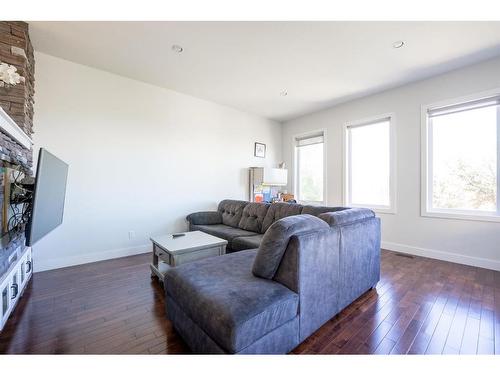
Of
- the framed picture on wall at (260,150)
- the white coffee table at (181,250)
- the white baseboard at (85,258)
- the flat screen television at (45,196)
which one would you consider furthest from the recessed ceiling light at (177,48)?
the white baseboard at (85,258)

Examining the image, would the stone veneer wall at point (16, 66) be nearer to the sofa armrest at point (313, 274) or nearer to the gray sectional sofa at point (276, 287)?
the gray sectional sofa at point (276, 287)

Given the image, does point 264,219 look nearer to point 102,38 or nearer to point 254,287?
point 254,287

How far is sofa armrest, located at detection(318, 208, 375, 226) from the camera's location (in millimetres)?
1740

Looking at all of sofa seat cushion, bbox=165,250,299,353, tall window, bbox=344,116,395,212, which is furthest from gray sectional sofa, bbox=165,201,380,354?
tall window, bbox=344,116,395,212

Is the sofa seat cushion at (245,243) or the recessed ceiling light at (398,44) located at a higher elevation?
the recessed ceiling light at (398,44)

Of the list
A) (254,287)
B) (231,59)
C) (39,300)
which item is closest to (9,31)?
(231,59)

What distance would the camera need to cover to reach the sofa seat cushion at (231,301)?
1080 millimetres

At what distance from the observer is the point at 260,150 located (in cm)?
499

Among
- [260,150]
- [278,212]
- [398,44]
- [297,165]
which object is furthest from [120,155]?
[398,44]

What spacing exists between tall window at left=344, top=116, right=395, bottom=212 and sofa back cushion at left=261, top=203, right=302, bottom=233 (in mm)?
1753

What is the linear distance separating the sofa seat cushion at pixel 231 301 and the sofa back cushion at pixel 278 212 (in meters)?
1.44

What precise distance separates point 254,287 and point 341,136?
3.77m

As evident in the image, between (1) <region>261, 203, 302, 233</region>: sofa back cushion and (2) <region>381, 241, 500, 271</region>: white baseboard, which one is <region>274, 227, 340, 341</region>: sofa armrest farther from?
(2) <region>381, 241, 500, 271</region>: white baseboard

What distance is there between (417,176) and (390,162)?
44cm
